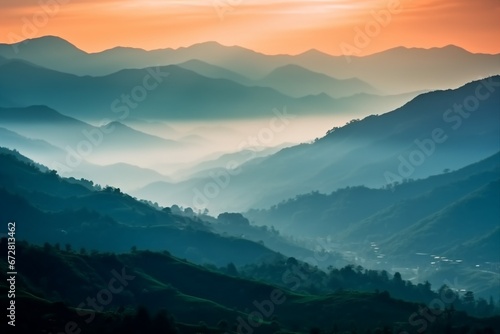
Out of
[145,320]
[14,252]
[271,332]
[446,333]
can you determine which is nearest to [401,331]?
[446,333]

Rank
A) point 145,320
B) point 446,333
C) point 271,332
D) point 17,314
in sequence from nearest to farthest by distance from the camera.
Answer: point 17,314 < point 145,320 < point 271,332 < point 446,333

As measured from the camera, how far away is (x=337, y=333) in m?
178

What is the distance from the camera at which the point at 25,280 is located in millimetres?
187625

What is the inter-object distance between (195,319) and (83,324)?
5045cm

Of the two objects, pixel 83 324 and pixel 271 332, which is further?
pixel 271 332

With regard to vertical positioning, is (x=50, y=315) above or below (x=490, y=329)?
below

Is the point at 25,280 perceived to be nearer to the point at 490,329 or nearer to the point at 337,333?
the point at 337,333

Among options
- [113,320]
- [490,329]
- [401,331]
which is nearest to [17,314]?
[113,320]

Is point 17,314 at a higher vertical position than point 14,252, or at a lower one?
lower

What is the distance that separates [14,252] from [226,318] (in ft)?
132

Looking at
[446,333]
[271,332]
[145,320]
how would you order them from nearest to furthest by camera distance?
[145,320] < [271,332] < [446,333]

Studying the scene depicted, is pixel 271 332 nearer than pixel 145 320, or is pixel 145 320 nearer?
pixel 145 320

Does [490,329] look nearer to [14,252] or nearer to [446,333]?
[446,333]

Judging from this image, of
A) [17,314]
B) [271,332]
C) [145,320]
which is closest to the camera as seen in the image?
[17,314]
